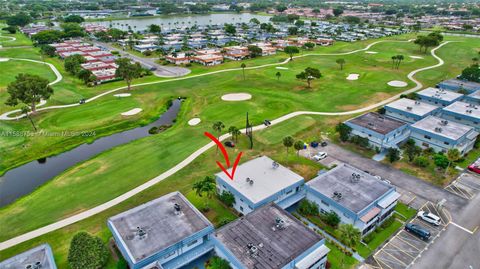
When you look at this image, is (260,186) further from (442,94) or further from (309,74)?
(442,94)

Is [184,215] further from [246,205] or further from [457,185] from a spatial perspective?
[457,185]

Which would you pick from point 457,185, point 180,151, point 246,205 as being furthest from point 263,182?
point 457,185

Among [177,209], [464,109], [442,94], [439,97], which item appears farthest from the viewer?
[442,94]

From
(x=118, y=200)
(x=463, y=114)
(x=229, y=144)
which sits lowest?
(x=229, y=144)

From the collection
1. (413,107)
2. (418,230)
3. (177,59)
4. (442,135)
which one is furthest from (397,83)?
(177,59)

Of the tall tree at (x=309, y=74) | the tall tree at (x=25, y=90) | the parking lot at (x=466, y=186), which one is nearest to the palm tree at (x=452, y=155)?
the parking lot at (x=466, y=186)

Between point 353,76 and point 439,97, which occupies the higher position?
point 439,97

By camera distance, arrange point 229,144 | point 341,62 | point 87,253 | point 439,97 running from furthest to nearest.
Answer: point 341,62, point 439,97, point 229,144, point 87,253

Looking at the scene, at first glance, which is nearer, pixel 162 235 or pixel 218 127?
pixel 162 235
